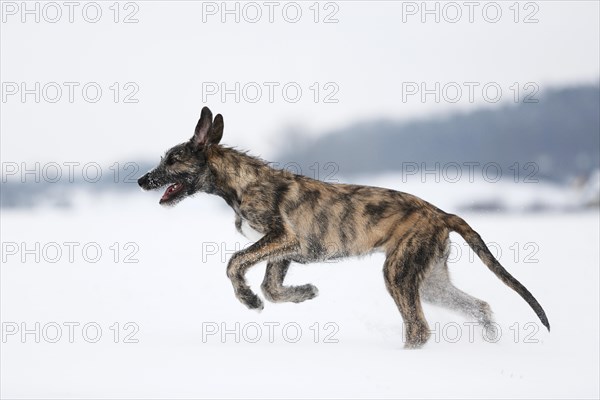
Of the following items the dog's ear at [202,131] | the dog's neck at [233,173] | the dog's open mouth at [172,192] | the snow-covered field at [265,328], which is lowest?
the snow-covered field at [265,328]

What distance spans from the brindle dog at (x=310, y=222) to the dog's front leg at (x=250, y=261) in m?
0.01

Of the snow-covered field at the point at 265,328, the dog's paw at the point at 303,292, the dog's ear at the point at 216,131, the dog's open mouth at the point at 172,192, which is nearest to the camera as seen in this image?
the snow-covered field at the point at 265,328

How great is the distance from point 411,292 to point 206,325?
3182 mm

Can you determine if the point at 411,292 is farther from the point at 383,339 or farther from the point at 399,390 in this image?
the point at 399,390

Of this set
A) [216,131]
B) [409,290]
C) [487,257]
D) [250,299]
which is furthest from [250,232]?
[487,257]

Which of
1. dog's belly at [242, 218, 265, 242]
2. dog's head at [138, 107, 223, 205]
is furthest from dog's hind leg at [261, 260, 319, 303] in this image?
dog's head at [138, 107, 223, 205]

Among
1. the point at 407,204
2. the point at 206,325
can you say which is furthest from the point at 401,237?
the point at 206,325

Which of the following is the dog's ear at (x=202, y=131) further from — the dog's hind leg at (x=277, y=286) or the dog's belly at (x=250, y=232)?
the dog's hind leg at (x=277, y=286)

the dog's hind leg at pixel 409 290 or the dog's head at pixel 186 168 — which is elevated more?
the dog's head at pixel 186 168

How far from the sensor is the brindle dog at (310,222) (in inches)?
378

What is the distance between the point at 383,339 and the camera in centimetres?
1045

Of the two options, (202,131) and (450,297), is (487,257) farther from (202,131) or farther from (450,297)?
(202,131)

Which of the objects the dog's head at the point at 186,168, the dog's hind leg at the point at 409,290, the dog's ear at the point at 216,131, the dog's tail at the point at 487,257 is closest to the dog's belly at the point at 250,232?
the dog's head at the point at 186,168

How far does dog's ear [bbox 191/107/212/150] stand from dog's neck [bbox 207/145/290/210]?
5.3 inches
